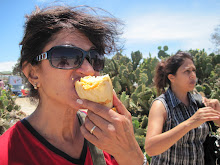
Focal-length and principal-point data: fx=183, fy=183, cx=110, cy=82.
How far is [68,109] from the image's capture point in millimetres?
1536

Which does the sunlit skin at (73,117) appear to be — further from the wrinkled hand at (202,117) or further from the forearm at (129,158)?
the wrinkled hand at (202,117)

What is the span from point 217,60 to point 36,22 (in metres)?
10.0

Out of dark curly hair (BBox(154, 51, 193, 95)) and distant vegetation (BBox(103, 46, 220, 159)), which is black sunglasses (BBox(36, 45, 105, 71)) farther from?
distant vegetation (BBox(103, 46, 220, 159))

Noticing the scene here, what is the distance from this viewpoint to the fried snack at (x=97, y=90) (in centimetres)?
120

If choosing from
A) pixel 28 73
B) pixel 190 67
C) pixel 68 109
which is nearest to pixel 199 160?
pixel 190 67

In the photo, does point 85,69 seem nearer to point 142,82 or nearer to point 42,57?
point 42,57

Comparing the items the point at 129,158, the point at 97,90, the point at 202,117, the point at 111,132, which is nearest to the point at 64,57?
the point at 97,90

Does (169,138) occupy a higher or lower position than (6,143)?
lower

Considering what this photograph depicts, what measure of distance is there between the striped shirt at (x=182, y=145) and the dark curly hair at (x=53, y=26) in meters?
1.53

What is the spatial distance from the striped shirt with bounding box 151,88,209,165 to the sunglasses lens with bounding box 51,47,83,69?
1.68 m

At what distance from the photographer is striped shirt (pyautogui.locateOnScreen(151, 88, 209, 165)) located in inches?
94.4

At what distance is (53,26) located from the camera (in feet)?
4.62

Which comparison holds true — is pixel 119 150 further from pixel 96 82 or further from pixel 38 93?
pixel 38 93

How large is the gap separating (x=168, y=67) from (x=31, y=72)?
2.36 m
